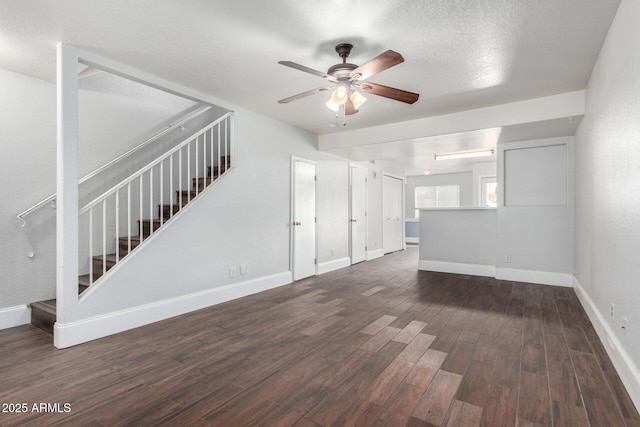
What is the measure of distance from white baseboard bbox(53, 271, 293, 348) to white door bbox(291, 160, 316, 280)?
82 cm

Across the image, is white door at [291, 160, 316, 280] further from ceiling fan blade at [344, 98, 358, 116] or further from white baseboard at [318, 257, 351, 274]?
ceiling fan blade at [344, 98, 358, 116]

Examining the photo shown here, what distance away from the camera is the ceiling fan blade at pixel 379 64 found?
7.56ft

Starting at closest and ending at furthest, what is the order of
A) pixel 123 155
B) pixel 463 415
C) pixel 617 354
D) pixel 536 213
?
pixel 463 415 → pixel 617 354 → pixel 123 155 → pixel 536 213

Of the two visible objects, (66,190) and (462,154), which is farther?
(462,154)

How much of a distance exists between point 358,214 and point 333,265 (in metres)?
1.44

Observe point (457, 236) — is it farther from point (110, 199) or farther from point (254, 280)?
point (110, 199)

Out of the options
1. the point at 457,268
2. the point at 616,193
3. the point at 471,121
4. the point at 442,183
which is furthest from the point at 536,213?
the point at 442,183

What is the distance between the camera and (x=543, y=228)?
16.4 ft

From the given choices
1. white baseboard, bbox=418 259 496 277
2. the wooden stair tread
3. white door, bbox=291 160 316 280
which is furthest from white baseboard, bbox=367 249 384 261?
the wooden stair tread

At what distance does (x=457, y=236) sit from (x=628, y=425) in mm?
4443

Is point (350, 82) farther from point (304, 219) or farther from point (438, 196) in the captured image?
point (438, 196)

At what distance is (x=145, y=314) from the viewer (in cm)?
327

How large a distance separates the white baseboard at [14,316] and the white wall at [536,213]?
6368 millimetres

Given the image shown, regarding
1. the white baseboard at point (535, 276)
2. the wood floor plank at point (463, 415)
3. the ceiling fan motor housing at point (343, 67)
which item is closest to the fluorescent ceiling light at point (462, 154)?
the white baseboard at point (535, 276)
